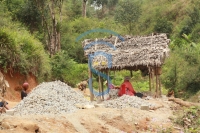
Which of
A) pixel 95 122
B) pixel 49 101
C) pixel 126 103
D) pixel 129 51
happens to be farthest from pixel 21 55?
pixel 95 122

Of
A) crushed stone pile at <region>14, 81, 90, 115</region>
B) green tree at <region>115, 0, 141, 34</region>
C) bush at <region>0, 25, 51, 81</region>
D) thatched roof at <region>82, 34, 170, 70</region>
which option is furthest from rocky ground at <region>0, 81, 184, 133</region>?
green tree at <region>115, 0, 141, 34</region>

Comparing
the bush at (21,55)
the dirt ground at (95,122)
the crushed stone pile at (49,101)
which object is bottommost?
the dirt ground at (95,122)

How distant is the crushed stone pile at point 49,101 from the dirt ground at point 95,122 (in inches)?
16.8

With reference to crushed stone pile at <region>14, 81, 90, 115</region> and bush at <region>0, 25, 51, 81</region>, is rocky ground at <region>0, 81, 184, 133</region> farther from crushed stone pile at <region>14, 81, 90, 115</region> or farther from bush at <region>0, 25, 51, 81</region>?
bush at <region>0, 25, 51, 81</region>

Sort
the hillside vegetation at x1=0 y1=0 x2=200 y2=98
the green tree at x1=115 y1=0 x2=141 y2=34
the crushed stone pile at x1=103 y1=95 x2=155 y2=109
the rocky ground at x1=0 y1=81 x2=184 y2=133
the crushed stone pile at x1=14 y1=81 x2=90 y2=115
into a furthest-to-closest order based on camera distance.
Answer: the green tree at x1=115 y1=0 x2=141 y2=34 → the hillside vegetation at x1=0 y1=0 x2=200 y2=98 → the crushed stone pile at x1=103 y1=95 x2=155 y2=109 → the crushed stone pile at x1=14 y1=81 x2=90 y2=115 → the rocky ground at x1=0 y1=81 x2=184 y2=133

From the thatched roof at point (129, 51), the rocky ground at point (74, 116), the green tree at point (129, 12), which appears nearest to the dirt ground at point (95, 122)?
the rocky ground at point (74, 116)

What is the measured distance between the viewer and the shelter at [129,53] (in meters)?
10.2

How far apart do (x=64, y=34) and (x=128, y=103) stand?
16.8m

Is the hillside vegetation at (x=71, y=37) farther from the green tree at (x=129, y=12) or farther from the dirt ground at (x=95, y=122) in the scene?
the dirt ground at (x=95, y=122)

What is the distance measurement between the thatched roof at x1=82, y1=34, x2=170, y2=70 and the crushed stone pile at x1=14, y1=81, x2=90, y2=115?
7.09ft

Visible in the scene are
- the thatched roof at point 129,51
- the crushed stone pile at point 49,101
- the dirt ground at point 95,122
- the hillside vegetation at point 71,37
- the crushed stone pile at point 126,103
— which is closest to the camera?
the dirt ground at point 95,122

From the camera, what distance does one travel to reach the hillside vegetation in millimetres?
13398

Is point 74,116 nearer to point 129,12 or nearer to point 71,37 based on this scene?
point 71,37

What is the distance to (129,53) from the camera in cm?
1063
